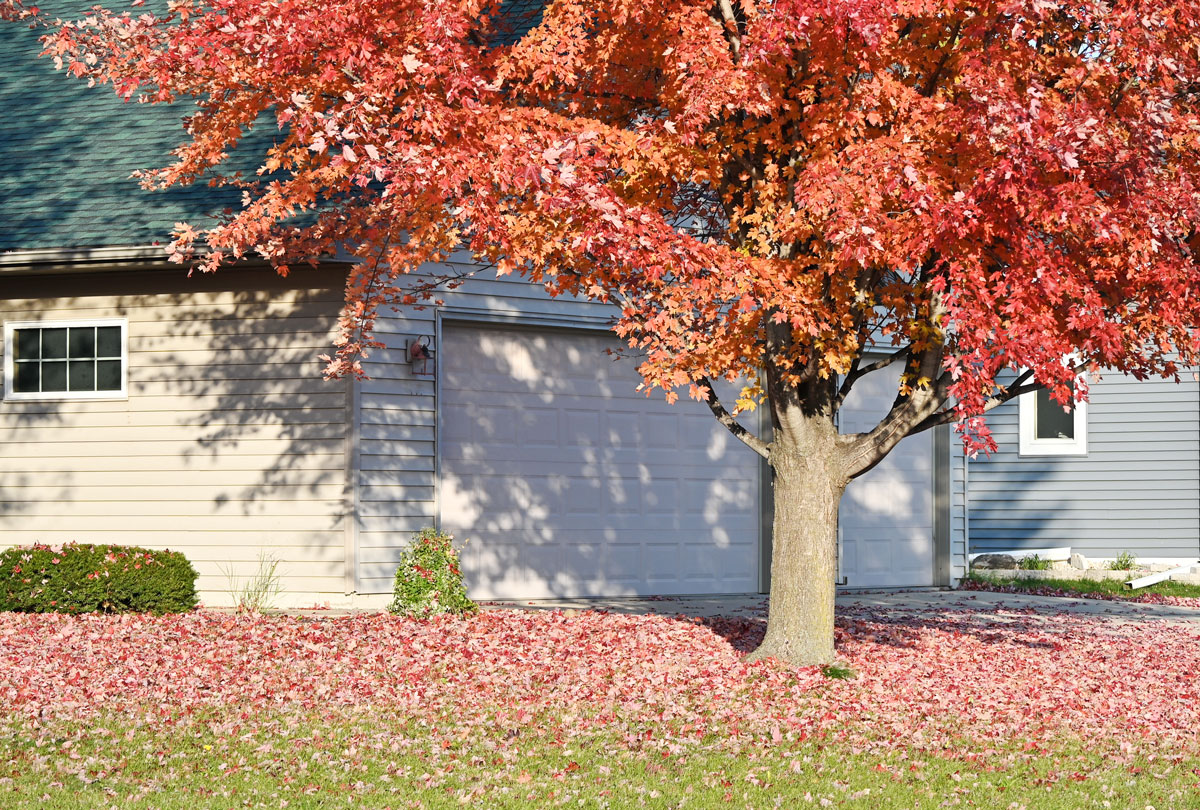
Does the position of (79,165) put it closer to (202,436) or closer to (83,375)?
(83,375)

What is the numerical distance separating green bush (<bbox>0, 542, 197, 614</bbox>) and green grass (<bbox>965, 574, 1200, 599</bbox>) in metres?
9.89

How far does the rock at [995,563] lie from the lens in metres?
19.3

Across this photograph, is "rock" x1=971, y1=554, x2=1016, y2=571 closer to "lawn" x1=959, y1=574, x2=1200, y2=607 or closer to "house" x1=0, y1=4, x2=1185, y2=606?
"lawn" x1=959, y1=574, x2=1200, y2=607

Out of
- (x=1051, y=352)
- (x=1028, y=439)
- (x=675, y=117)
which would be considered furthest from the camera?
(x=1028, y=439)

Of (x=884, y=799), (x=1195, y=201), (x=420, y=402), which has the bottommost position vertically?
(x=884, y=799)

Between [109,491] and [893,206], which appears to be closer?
[893,206]

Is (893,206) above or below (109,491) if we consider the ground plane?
above

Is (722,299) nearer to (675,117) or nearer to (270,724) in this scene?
(675,117)

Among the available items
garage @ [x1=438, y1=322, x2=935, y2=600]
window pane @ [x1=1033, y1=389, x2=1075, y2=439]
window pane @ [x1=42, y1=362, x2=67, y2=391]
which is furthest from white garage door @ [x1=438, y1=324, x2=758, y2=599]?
window pane @ [x1=1033, y1=389, x2=1075, y2=439]

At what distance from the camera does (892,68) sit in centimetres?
838

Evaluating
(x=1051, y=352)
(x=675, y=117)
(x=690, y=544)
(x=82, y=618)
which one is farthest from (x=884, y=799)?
(x=690, y=544)

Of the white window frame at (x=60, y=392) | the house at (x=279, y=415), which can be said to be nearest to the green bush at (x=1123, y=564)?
the house at (x=279, y=415)

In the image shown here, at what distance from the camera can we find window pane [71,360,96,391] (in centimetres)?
1278

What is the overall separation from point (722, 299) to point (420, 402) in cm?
503
